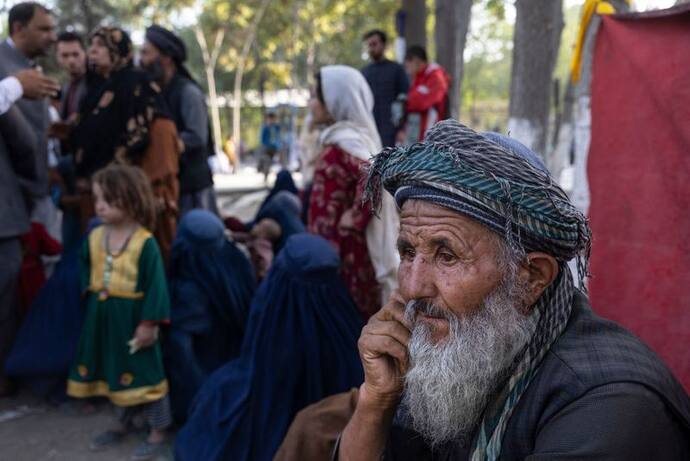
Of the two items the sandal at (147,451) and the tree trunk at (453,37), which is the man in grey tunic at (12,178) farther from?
the tree trunk at (453,37)

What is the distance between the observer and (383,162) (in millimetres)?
1599

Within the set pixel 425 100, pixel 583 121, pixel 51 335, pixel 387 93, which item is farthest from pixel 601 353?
pixel 387 93

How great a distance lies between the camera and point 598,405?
1.21 meters

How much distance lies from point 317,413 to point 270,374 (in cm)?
74

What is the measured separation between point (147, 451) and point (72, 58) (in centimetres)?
344

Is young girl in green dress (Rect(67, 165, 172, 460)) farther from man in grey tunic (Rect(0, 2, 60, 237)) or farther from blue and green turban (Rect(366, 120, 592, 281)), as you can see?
blue and green turban (Rect(366, 120, 592, 281))

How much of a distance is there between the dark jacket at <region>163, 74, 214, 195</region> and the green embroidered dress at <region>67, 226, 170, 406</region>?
1376mm

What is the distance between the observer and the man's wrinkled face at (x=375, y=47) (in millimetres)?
7879

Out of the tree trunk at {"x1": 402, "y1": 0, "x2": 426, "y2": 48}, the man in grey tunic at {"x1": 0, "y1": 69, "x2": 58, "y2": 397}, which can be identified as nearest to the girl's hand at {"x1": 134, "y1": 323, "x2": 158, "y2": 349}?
the man in grey tunic at {"x1": 0, "y1": 69, "x2": 58, "y2": 397}

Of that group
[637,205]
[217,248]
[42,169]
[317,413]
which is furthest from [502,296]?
[42,169]

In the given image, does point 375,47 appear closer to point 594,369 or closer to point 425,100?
point 425,100

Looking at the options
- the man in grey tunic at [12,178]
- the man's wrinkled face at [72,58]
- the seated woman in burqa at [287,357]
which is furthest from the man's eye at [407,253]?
the man's wrinkled face at [72,58]

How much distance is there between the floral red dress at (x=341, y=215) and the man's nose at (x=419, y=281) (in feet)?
6.95

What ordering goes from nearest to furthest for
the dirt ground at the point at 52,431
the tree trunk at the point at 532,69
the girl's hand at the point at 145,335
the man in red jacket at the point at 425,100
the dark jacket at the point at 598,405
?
the dark jacket at the point at 598,405
the girl's hand at the point at 145,335
the dirt ground at the point at 52,431
the tree trunk at the point at 532,69
the man in red jacket at the point at 425,100
